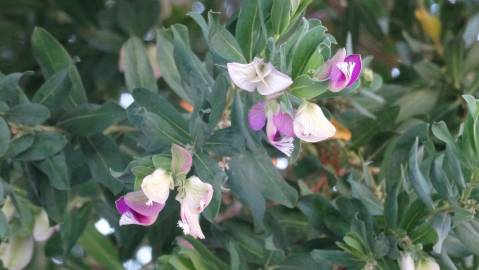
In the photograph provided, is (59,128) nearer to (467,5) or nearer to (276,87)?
(276,87)

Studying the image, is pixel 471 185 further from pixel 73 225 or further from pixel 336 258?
pixel 73 225

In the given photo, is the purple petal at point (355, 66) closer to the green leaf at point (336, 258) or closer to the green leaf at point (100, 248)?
the green leaf at point (336, 258)

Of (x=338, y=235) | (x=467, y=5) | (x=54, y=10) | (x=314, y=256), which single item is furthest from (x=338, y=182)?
(x=54, y=10)

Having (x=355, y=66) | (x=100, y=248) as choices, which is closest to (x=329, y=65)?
(x=355, y=66)

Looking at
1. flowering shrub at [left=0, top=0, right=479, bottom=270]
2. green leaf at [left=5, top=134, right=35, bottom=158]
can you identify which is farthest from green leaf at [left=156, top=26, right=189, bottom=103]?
green leaf at [left=5, top=134, right=35, bottom=158]

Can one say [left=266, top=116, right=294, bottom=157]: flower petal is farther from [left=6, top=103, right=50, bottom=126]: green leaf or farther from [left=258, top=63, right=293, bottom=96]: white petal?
[left=6, top=103, right=50, bottom=126]: green leaf

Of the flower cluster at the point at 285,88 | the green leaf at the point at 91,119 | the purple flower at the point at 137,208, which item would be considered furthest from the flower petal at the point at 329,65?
the green leaf at the point at 91,119

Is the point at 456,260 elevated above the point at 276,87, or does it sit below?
below

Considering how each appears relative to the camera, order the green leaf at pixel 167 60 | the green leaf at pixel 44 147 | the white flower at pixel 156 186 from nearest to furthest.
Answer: the white flower at pixel 156 186
the green leaf at pixel 44 147
the green leaf at pixel 167 60
